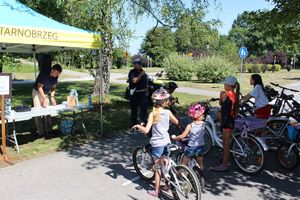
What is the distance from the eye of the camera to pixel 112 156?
732 cm

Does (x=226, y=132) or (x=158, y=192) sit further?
(x=226, y=132)

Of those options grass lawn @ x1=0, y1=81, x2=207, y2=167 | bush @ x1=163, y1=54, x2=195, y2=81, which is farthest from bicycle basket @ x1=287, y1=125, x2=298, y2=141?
bush @ x1=163, y1=54, x2=195, y2=81

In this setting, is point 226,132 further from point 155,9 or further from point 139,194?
point 155,9

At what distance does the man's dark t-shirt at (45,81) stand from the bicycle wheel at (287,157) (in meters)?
5.12

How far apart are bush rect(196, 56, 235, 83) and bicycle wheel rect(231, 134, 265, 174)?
70.7 ft

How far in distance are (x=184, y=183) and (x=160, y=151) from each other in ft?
1.84

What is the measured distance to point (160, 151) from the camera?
199 inches

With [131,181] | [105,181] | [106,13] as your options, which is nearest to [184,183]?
[131,181]

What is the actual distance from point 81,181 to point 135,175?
35.1 inches

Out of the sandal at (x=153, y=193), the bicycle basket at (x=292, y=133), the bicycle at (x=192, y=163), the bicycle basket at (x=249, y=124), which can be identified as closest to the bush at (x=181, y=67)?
the bicycle basket at (x=249, y=124)

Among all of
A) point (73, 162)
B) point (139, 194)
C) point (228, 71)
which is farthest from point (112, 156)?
point (228, 71)

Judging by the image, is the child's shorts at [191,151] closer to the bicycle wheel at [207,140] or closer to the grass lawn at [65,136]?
the bicycle wheel at [207,140]

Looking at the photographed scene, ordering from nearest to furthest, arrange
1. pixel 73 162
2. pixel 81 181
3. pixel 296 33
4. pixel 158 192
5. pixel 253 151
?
pixel 158 192, pixel 81 181, pixel 253 151, pixel 73 162, pixel 296 33

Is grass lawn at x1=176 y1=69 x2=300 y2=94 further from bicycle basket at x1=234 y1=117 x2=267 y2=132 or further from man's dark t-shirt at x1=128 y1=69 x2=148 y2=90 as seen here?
bicycle basket at x1=234 y1=117 x2=267 y2=132
